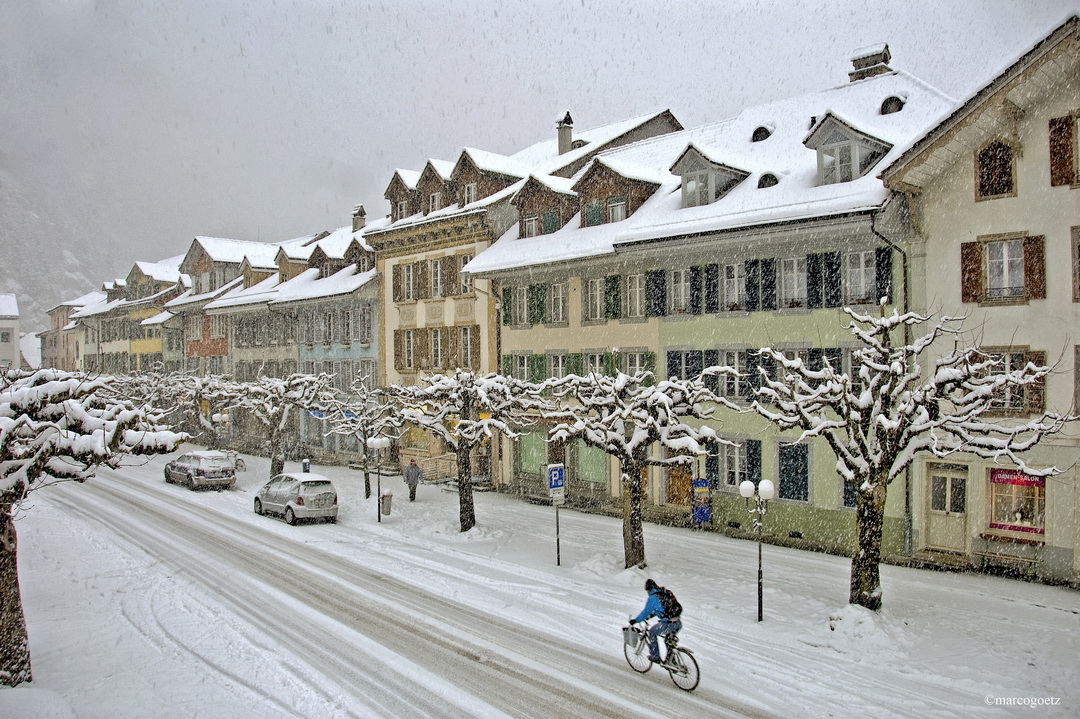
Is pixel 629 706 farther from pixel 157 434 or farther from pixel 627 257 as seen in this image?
pixel 627 257

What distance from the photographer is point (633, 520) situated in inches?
728

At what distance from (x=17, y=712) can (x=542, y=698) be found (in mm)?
7259

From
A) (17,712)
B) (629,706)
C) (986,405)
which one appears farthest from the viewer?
(986,405)

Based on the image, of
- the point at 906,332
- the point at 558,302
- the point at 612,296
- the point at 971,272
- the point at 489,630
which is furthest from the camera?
the point at 558,302

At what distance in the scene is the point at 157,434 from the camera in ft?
39.4

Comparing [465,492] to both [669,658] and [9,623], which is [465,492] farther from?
[9,623]

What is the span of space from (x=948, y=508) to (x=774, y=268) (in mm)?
8001

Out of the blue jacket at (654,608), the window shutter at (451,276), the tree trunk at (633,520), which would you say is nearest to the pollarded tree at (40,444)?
the blue jacket at (654,608)

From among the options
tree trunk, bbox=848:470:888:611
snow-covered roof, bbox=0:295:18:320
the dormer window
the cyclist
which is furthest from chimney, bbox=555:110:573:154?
snow-covered roof, bbox=0:295:18:320

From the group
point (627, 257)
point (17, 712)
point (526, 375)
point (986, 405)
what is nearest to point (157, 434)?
point (17, 712)

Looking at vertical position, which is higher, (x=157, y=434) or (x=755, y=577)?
(x=157, y=434)

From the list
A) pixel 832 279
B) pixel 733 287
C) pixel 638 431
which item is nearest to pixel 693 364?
pixel 733 287

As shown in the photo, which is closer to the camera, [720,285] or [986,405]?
[986,405]

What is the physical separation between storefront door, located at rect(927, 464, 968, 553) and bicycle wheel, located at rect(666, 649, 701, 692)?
437 inches
